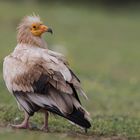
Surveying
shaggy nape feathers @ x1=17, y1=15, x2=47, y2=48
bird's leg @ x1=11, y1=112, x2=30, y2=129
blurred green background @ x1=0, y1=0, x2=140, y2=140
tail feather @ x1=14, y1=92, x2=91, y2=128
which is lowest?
blurred green background @ x1=0, y1=0, x2=140, y2=140

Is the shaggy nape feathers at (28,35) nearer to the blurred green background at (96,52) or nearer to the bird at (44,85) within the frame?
the bird at (44,85)

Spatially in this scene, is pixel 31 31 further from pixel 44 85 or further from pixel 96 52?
pixel 96 52

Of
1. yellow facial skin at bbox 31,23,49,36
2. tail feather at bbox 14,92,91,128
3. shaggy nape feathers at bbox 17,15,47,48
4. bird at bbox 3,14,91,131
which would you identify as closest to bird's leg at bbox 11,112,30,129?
bird at bbox 3,14,91,131

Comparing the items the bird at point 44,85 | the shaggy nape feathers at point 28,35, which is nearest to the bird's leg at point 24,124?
the bird at point 44,85

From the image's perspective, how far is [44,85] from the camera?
1002 cm

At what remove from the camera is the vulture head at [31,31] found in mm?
11038

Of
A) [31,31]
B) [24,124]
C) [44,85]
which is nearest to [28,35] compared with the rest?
[31,31]

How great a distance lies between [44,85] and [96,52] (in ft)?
54.5

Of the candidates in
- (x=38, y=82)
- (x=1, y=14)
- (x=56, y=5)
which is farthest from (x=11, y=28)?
(x=38, y=82)

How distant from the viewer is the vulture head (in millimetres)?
11038

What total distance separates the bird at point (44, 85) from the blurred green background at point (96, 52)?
0.40m

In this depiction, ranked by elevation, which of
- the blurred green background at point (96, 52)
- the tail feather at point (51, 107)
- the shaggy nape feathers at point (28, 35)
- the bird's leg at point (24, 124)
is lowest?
the blurred green background at point (96, 52)

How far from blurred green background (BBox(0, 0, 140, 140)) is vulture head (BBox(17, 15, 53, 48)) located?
1.32 m

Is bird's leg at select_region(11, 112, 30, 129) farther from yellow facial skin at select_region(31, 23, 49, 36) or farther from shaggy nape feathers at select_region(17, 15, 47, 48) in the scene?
yellow facial skin at select_region(31, 23, 49, 36)
